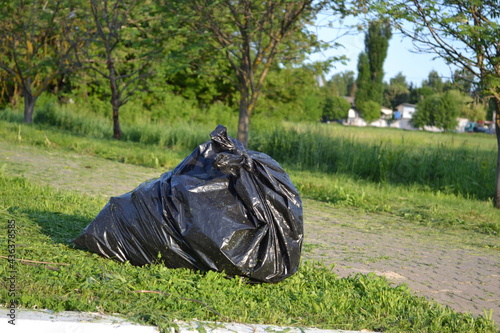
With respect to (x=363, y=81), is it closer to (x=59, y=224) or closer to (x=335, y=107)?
(x=335, y=107)

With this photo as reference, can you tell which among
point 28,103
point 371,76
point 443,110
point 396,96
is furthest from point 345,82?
point 28,103

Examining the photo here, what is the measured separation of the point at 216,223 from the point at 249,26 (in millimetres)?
9856

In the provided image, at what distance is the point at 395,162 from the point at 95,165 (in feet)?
20.1

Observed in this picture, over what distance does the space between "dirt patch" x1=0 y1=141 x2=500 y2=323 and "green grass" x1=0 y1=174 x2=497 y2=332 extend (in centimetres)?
45

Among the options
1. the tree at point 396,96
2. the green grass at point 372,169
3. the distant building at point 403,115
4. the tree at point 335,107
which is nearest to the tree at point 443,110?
the tree at point 335,107

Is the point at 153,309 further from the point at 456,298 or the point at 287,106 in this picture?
the point at 287,106

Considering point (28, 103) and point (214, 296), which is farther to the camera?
point (28, 103)

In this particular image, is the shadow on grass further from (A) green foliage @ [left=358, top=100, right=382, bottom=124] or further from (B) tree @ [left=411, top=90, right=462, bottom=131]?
(A) green foliage @ [left=358, top=100, right=382, bottom=124]

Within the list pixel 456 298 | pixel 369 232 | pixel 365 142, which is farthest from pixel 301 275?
pixel 365 142

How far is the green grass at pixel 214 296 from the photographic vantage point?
3.33m

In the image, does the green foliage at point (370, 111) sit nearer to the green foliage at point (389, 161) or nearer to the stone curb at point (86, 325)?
the green foliage at point (389, 161)

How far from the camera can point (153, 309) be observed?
131 inches

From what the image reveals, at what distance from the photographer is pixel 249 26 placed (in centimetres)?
1319

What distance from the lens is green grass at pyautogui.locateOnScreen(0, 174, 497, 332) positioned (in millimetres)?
3330
